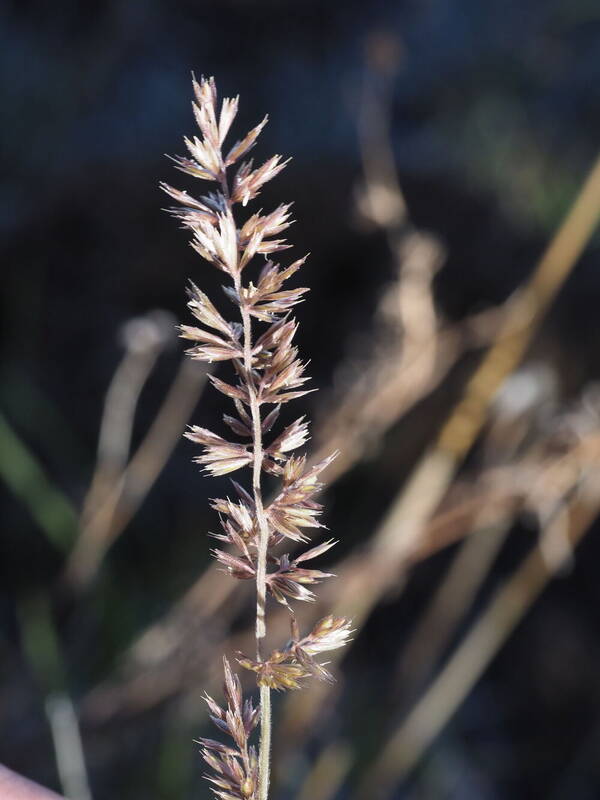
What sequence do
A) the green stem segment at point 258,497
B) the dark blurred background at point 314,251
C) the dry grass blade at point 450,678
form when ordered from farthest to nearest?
the dark blurred background at point 314,251 < the dry grass blade at point 450,678 < the green stem segment at point 258,497

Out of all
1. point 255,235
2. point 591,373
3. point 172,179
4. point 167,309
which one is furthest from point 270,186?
point 255,235

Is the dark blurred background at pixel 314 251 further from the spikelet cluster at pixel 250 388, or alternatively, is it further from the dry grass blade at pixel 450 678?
the spikelet cluster at pixel 250 388

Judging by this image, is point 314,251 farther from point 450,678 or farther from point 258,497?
point 258,497

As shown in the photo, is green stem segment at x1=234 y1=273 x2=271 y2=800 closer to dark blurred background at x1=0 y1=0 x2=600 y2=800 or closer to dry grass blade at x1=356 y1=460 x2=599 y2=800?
dry grass blade at x1=356 y1=460 x2=599 y2=800

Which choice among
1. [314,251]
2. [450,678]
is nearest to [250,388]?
[450,678]

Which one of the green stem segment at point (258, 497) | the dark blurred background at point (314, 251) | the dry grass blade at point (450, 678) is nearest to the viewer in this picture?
the green stem segment at point (258, 497)

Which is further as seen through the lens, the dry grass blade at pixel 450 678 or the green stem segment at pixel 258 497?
the dry grass blade at pixel 450 678

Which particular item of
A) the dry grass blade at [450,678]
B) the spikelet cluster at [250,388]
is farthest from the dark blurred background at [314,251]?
the spikelet cluster at [250,388]

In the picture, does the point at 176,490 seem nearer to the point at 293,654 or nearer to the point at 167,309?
the point at 167,309
